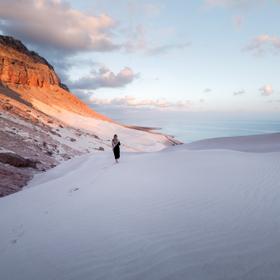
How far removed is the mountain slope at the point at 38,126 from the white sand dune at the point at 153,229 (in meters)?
4.34

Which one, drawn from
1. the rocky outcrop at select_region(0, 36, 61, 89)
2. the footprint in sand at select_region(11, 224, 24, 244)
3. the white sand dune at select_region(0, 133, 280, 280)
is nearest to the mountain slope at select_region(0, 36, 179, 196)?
the rocky outcrop at select_region(0, 36, 61, 89)

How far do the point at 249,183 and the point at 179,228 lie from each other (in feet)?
9.26

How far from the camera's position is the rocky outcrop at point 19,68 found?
155ft

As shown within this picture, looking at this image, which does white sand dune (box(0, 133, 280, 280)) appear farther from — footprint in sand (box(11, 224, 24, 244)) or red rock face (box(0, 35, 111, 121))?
red rock face (box(0, 35, 111, 121))

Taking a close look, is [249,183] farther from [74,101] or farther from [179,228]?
[74,101]

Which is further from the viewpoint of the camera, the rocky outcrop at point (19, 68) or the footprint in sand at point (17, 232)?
the rocky outcrop at point (19, 68)

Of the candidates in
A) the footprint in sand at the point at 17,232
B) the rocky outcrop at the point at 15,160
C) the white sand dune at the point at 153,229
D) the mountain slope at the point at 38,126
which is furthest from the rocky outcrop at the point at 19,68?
the footprint in sand at the point at 17,232

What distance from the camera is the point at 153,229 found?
3.72m

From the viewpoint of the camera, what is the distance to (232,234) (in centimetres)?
328

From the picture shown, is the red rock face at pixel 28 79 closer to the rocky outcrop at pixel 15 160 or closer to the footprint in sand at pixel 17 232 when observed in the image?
the rocky outcrop at pixel 15 160

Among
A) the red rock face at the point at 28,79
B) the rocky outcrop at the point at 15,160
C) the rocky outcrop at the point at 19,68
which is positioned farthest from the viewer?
the rocky outcrop at the point at 19,68

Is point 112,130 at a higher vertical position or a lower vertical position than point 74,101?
lower

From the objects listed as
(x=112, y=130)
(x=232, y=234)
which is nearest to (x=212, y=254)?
(x=232, y=234)

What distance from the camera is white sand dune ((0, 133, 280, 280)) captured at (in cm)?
277
